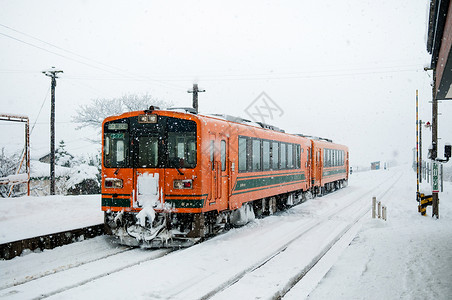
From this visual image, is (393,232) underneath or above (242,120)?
underneath

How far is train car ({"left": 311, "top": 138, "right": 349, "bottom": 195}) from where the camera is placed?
Result: 19609 mm

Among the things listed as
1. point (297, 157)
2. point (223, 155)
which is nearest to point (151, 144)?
point (223, 155)

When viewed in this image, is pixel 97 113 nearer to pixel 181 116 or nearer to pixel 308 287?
pixel 181 116

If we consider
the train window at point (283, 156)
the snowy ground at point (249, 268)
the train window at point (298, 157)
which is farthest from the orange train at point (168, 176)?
the train window at point (298, 157)

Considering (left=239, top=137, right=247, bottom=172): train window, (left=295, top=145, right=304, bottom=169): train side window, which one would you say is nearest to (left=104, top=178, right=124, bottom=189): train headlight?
(left=239, top=137, right=247, bottom=172): train window

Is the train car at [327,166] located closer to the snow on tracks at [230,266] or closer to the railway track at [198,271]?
the snow on tracks at [230,266]

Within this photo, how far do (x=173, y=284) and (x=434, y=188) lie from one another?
1072cm

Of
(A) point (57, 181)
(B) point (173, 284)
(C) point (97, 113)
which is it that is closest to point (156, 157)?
(B) point (173, 284)

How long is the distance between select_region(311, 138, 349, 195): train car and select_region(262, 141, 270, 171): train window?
6.60m

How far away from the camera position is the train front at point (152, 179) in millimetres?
8367

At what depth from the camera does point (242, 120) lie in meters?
11.7

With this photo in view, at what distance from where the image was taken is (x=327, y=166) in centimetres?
2222

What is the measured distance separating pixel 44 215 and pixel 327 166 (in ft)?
50.5

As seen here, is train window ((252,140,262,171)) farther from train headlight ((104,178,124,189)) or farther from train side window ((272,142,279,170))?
train headlight ((104,178,124,189))
